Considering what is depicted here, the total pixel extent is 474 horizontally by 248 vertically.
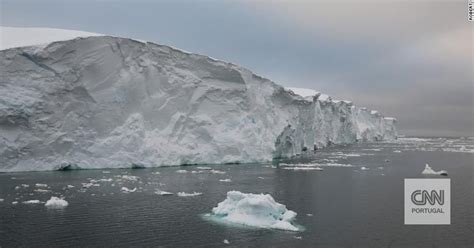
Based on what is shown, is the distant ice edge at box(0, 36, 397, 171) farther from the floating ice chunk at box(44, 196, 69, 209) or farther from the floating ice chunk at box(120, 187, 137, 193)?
the floating ice chunk at box(44, 196, 69, 209)

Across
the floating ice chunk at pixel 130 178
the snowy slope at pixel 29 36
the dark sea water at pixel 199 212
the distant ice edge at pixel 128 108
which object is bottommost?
the dark sea water at pixel 199 212

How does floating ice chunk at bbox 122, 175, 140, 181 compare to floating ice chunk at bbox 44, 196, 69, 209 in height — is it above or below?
above

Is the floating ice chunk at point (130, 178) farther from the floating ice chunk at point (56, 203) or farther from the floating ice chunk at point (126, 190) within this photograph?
the floating ice chunk at point (56, 203)

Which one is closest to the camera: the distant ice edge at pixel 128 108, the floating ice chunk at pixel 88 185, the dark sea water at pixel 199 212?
the dark sea water at pixel 199 212

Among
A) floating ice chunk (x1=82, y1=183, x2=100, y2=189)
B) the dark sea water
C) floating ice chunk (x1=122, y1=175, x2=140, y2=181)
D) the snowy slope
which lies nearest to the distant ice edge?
the snowy slope

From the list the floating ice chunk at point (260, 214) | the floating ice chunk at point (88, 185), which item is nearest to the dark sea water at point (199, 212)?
the floating ice chunk at point (88, 185)

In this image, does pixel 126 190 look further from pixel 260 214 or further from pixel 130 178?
pixel 260 214

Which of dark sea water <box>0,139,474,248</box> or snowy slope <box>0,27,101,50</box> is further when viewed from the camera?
snowy slope <box>0,27,101,50</box>
